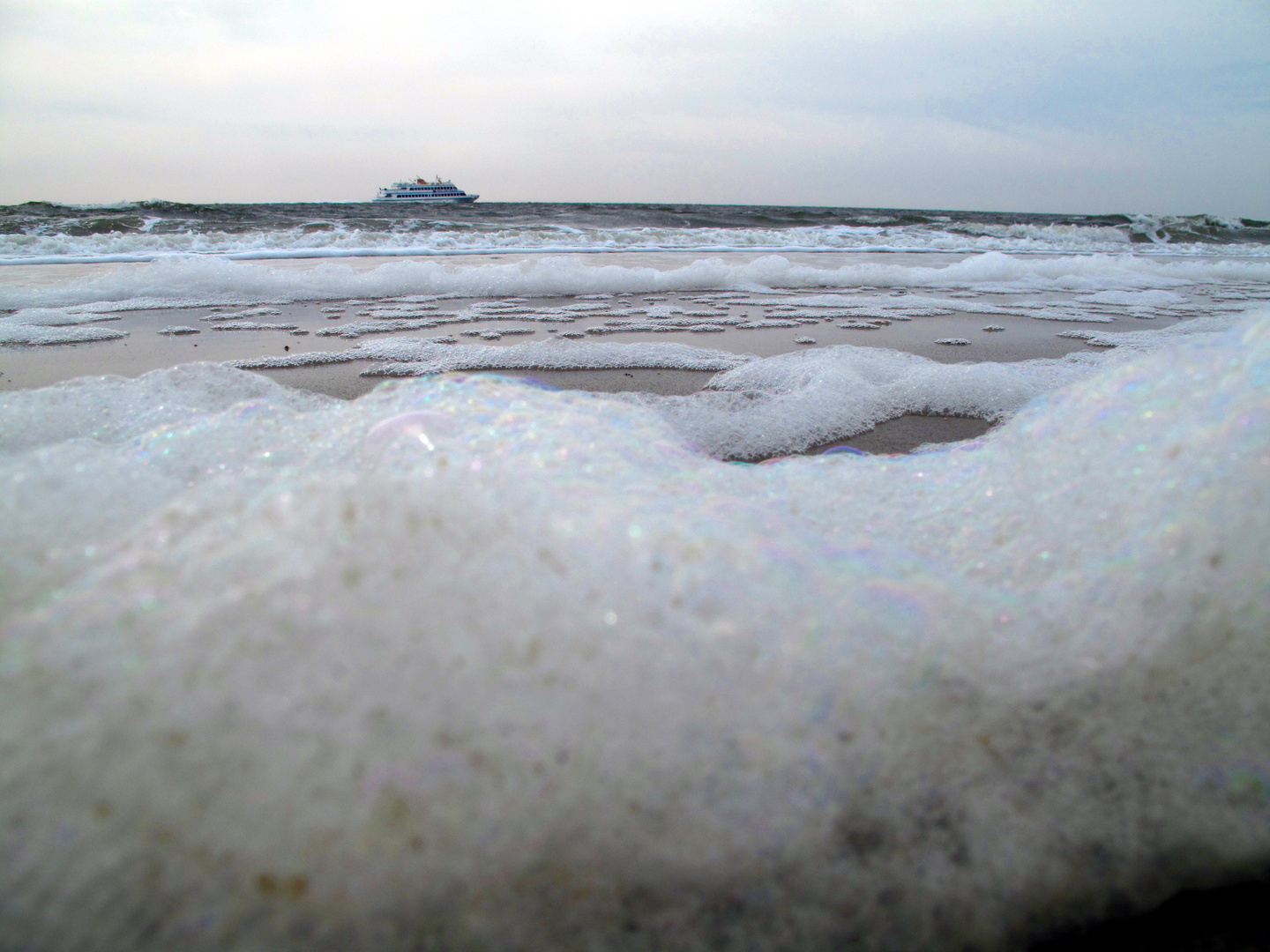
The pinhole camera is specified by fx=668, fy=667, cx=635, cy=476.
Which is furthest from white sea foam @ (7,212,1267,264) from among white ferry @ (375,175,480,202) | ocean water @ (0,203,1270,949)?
white ferry @ (375,175,480,202)

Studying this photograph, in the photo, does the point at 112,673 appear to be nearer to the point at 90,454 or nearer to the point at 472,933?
the point at 472,933

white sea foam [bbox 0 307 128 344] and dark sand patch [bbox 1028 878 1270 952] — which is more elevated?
white sea foam [bbox 0 307 128 344]

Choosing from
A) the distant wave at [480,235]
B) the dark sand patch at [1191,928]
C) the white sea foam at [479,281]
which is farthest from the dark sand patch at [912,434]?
the distant wave at [480,235]

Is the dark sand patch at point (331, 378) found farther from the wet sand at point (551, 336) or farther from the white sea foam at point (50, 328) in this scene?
the white sea foam at point (50, 328)

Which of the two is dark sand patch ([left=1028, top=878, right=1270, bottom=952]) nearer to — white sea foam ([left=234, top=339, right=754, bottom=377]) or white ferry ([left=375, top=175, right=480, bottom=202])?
white sea foam ([left=234, top=339, right=754, bottom=377])

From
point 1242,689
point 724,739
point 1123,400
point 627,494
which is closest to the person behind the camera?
point 724,739

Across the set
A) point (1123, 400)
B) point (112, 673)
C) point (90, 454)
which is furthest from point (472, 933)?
point (1123, 400)

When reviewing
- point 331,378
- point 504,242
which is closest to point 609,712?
point 331,378
